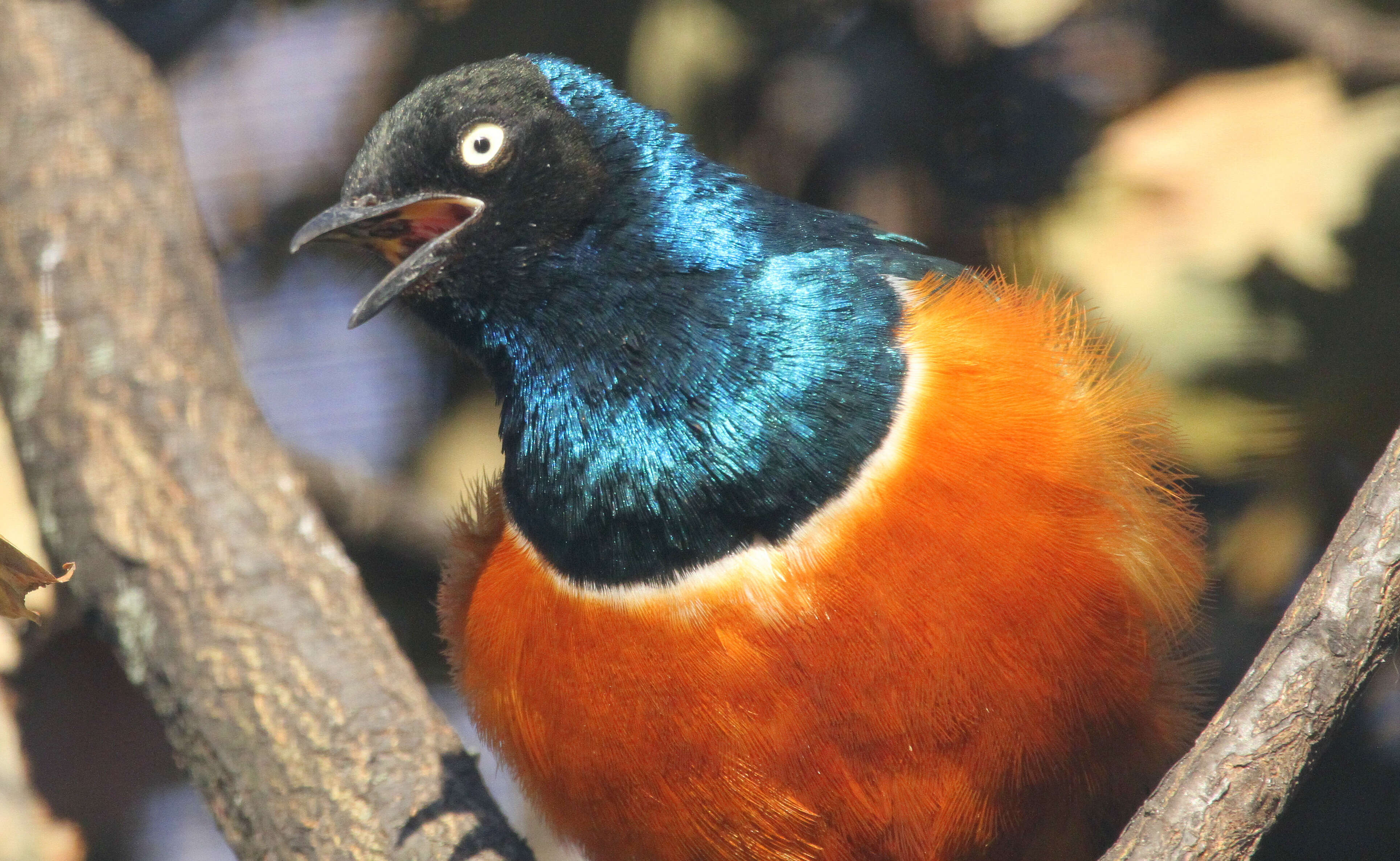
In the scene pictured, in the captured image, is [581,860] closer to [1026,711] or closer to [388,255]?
[1026,711]

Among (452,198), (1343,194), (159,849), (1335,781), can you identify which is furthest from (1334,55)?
(159,849)

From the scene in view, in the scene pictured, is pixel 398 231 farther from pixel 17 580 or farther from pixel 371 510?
pixel 371 510

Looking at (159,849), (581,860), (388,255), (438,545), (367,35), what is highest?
(388,255)

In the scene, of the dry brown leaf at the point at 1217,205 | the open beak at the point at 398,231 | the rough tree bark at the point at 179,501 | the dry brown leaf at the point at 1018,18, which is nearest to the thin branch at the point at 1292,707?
the rough tree bark at the point at 179,501

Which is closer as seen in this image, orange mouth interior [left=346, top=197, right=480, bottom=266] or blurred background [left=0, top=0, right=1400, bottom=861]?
orange mouth interior [left=346, top=197, right=480, bottom=266]

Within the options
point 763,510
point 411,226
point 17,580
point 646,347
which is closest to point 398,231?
point 411,226

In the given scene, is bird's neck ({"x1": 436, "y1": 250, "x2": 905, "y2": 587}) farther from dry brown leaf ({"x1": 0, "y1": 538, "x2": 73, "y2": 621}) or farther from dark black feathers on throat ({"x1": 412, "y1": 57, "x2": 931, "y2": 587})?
dry brown leaf ({"x1": 0, "y1": 538, "x2": 73, "y2": 621})

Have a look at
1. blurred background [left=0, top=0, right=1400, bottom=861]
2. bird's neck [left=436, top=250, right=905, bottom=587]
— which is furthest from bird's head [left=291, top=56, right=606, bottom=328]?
blurred background [left=0, top=0, right=1400, bottom=861]
